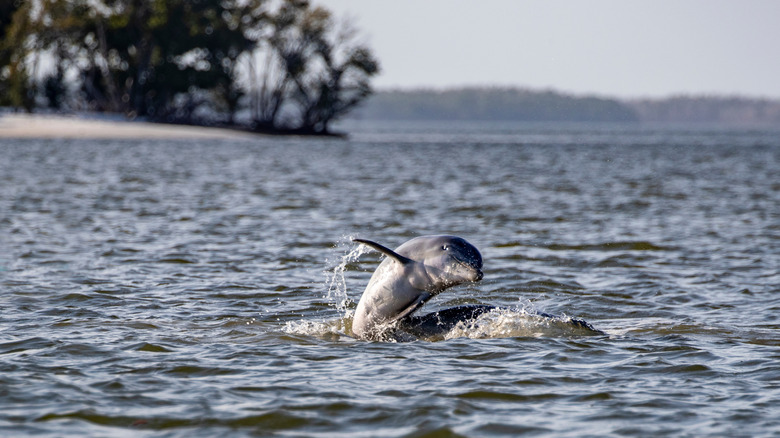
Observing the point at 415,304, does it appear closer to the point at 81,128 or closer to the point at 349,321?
the point at 349,321

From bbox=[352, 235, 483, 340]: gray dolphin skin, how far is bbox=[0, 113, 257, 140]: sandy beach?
2664 inches

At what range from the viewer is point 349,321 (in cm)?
1255

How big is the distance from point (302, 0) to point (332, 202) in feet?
231

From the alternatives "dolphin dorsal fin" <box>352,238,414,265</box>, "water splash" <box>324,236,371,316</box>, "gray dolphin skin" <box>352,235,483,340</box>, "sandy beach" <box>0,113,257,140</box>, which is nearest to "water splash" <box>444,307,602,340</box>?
"gray dolphin skin" <box>352,235,483,340</box>

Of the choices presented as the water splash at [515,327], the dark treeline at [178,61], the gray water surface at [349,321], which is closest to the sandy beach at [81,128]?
the dark treeline at [178,61]

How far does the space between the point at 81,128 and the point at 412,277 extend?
73.4m

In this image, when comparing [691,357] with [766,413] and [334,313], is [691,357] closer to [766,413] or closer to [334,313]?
[766,413]

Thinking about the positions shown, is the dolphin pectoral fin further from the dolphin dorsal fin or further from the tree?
the tree

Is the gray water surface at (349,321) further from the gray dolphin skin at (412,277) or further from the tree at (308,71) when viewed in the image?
the tree at (308,71)

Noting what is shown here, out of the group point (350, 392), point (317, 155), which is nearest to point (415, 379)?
point (350, 392)

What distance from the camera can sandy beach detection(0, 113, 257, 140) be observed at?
7544cm

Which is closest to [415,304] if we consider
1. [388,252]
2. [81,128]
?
[388,252]

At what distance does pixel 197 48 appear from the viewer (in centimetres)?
9481

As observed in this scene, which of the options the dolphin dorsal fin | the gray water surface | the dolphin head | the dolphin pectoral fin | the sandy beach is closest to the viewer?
the gray water surface
